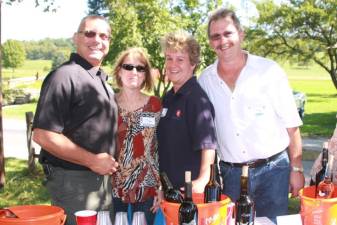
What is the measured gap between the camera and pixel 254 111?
3719 mm

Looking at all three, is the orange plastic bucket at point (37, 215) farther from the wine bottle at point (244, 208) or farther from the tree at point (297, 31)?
the tree at point (297, 31)

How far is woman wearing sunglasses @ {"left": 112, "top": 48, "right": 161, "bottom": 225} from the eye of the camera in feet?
12.0

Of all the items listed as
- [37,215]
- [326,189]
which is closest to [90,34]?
[37,215]

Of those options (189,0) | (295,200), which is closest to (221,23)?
(295,200)

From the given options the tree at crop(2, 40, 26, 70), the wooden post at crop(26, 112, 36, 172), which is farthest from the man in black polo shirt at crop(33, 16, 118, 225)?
the tree at crop(2, 40, 26, 70)

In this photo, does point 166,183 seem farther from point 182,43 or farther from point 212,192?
point 182,43

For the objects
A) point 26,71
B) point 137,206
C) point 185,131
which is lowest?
point 137,206

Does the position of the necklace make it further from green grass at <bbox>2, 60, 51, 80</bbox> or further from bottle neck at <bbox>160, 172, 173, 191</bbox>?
green grass at <bbox>2, 60, 51, 80</bbox>

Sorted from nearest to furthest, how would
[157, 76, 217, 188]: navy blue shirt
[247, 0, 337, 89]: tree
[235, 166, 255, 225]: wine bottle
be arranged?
[235, 166, 255, 225]: wine bottle < [157, 76, 217, 188]: navy blue shirt < [247, 0, 337, 89]: tree

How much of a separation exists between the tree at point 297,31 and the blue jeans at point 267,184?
19.5m

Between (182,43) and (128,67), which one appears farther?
(128,67)

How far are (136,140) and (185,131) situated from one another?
48 cm

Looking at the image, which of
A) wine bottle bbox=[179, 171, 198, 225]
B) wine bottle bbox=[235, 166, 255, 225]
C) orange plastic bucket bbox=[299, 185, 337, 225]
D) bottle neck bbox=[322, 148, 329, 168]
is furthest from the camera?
bottle neck bbox=[322, 148, 329, 168]

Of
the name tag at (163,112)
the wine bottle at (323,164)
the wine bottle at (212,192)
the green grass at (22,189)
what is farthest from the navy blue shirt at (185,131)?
the green grass at (22,189)
